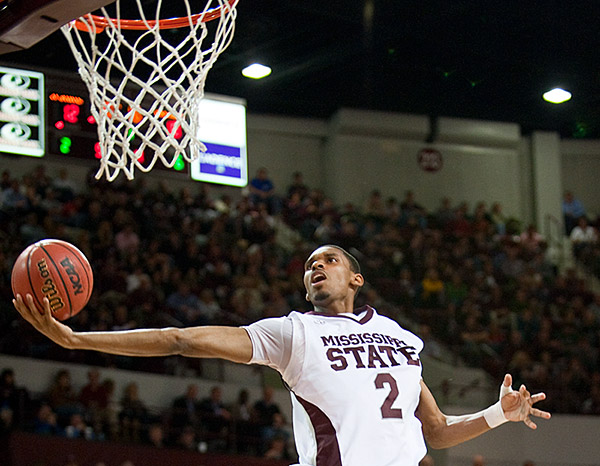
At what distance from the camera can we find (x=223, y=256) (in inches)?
521

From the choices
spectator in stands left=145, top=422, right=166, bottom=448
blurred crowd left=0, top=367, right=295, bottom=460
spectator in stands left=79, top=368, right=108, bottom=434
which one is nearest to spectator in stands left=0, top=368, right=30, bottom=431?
blurred crowd left=0, top=367, right=295, bottom=460

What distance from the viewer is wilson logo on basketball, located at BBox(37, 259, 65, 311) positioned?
3818 millimetres

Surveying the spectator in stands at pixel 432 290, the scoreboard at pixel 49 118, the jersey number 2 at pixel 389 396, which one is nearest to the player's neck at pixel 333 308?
the jersey number 2 at pixel 389 396

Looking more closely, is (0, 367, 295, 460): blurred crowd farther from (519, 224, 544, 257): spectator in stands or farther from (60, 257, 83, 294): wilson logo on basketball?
(519, 224, 544, 257): spectator in stands

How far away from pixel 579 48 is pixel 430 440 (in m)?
10.1

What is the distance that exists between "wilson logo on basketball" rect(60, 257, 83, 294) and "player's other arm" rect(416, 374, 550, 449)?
1591mm

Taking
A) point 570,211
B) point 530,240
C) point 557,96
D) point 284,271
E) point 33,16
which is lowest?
point 284,271

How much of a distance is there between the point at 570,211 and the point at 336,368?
15.0 metres

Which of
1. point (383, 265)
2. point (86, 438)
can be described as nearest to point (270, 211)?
point (383, 265)

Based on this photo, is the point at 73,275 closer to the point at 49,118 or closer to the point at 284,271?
the point at 49,118

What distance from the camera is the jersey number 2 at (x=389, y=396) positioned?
12.9 feet

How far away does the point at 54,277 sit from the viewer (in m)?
3.88

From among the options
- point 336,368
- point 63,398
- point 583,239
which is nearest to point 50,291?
point 336,368

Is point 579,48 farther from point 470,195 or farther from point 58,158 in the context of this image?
point 58,158
